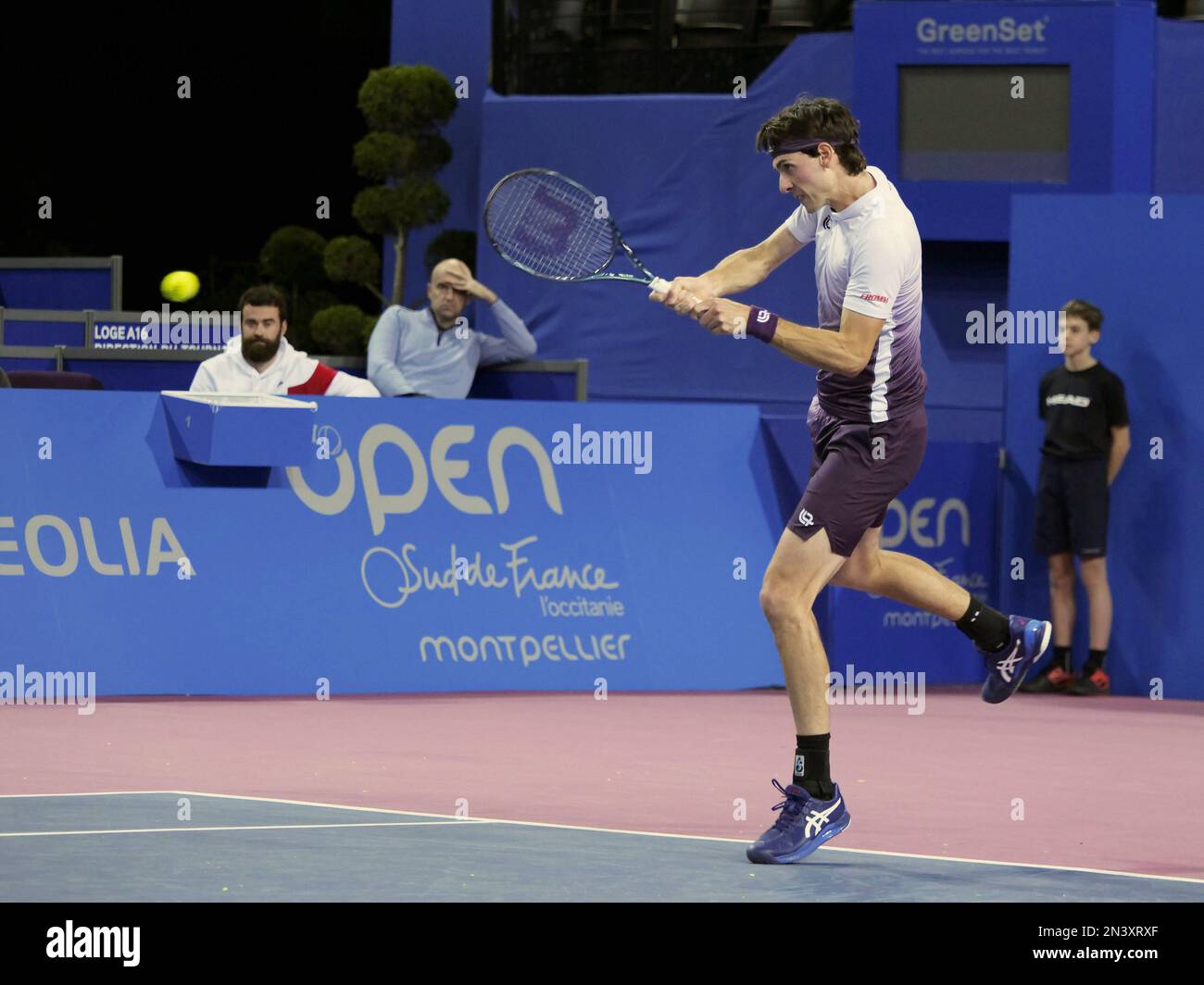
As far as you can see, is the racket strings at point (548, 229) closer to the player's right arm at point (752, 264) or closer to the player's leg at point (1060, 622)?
the player's right arm at point (752, 264)

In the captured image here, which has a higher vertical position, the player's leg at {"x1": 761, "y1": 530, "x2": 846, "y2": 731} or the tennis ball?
the tennis ball

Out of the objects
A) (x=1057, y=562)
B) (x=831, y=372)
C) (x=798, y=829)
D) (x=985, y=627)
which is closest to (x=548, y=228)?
(x=831, y=372)

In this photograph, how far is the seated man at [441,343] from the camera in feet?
34.2

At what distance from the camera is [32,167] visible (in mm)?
23797

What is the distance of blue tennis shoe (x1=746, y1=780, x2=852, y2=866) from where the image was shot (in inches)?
202

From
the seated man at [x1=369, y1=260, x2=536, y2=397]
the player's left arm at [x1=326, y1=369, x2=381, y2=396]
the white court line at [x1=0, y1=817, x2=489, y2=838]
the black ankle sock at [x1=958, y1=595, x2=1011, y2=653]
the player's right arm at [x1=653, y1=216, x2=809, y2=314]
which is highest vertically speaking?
the player's right arm at [x1=653, y1=216, x2=809, y2=314]

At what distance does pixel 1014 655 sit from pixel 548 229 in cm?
222

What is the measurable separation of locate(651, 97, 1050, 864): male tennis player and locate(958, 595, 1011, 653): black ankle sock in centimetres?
52

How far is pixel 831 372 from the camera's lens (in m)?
5.49

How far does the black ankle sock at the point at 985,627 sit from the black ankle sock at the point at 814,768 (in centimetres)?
80

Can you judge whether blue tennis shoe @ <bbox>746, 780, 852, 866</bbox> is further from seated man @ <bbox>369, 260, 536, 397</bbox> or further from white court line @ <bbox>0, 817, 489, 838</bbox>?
seated man @ <bbox>369, 260, 536, 397</bbox>

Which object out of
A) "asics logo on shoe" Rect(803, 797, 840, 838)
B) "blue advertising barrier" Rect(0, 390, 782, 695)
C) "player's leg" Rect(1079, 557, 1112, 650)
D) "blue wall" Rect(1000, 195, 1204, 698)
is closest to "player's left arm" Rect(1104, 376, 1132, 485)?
"blue wall" Rect(1000, 195, 1204, 698)

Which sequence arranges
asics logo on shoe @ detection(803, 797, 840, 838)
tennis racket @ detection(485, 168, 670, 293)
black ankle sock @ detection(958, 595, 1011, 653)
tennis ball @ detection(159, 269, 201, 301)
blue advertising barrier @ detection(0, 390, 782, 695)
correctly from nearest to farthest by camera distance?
asics logo on shoe @ detection(803, 797, 840, 838), black ankle sock @ detection(958, 595, 1011, 653), tennis racket @ detection(485, 168, 670, 293), blue advertising barrier @ detection(0, 390, 782, 695), tennis ball @ detection(159, 269, 201, 301)

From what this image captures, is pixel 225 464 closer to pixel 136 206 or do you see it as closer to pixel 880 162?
pixel 880 162
